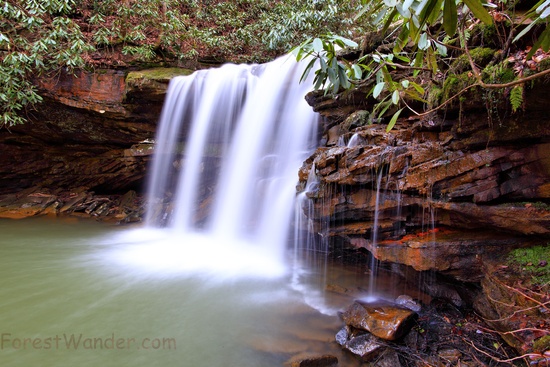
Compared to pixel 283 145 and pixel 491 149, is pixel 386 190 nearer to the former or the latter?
pixel 491 149

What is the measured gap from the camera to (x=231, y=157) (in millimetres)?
9156

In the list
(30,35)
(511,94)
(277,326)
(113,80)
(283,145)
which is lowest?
(277,326)

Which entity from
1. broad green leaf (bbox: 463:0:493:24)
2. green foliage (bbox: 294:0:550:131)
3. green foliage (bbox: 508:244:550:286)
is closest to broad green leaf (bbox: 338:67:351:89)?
green foliage (bbox: 294:0:550:131)

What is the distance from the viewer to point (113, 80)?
8984 millimetres

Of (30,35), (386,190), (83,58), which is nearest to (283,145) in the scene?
(386,190)

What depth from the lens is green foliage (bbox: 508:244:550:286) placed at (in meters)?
3.09

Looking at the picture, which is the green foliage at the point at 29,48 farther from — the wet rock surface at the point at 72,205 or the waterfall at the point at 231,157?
the wet rock surface at the point at 72,205

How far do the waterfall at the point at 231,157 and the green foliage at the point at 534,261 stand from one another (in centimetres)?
391

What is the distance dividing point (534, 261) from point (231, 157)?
737 cm

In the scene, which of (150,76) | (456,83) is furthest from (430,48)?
(150,76)

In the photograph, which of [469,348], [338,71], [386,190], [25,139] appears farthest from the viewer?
[25,139]

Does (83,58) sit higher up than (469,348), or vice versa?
(83,58)

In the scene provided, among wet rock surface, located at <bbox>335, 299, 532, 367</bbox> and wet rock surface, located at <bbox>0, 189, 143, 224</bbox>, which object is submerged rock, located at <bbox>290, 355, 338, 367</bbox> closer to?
wet rock surface, located at <bbox>335, 299, 532, 367</bbox>

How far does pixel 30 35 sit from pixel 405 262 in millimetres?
11031
